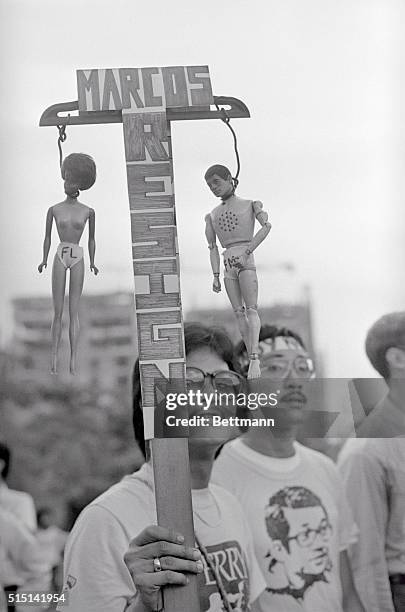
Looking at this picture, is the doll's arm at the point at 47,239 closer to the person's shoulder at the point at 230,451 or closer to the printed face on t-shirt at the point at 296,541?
the person's shoulder at the point at 230,451

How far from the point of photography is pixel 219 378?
1837 millimetres

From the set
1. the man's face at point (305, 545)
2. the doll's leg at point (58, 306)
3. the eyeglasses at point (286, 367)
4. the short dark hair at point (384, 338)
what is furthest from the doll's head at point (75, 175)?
the man's face at point (305, 545)

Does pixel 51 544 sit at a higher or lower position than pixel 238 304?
lower

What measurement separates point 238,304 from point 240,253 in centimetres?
10

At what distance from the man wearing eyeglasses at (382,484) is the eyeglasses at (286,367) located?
12 cm

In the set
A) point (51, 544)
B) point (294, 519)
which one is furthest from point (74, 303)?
point (294, 519)

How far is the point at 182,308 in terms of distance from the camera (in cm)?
183

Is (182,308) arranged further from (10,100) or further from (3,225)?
(10,100)

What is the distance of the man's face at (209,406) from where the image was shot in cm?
182

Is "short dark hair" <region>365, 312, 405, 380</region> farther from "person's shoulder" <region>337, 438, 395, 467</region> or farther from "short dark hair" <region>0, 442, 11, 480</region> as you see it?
"short dark hair" <region>0, 442, 11, 480</region>

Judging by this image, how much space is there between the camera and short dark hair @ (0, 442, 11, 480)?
1864 millimetres

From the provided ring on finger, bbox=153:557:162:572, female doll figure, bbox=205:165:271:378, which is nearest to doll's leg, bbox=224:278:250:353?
female doll figure, bbox=205:165:271:378

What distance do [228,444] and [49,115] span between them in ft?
2.35

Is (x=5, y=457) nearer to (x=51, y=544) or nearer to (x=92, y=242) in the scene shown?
(x=51, y=544)
